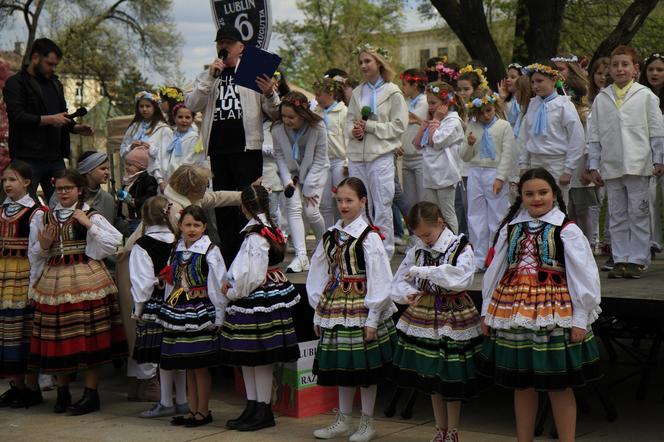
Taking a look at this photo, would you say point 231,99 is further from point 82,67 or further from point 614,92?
point 82,67

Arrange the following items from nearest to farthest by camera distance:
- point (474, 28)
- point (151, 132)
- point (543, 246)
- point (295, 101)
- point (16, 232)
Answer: point (543, 246), point (16, 232), point (295, 101), point (151, 132), point (474, 28)

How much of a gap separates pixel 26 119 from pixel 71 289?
2225 mm

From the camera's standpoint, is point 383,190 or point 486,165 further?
point 383,190

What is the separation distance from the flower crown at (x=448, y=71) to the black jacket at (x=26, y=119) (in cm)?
383

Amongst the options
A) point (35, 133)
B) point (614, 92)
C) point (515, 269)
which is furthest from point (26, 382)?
point (614, 92)

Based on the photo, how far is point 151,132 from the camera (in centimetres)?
1110

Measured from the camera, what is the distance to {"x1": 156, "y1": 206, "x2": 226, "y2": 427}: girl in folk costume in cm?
696

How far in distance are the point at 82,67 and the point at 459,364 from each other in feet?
113

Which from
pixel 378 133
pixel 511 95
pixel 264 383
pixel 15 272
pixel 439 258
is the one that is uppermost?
pixel 511 95

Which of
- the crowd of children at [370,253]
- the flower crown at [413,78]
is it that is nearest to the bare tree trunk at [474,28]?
the crowd of children at [370,253]

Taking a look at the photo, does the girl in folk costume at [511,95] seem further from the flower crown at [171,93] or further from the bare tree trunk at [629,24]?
the bare tree trunk at [629,24]

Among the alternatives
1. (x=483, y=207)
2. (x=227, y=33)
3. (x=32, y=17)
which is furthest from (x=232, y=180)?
(x=32, y=17)

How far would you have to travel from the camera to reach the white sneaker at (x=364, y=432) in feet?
21.4

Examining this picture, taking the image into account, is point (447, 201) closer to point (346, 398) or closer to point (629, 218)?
point (629, 218)
